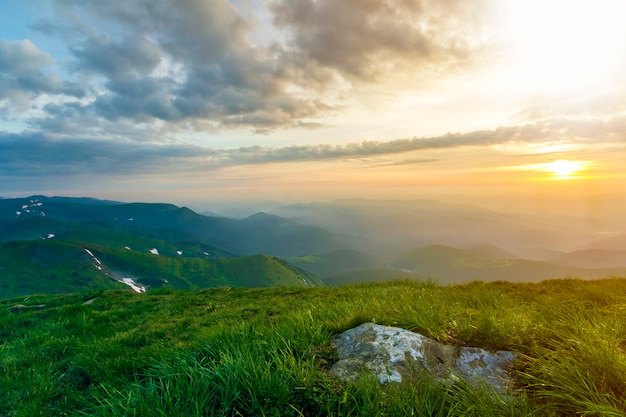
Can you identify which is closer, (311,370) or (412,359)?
(311,370)

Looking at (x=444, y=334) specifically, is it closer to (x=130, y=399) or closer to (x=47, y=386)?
(x=130, y=399)

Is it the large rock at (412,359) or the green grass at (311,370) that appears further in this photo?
the large rock at (412,359)

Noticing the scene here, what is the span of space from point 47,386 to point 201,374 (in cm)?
553

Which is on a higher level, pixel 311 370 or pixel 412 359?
pixel 311 370

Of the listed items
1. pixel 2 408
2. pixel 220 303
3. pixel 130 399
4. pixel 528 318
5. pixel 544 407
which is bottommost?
pixel 220 303

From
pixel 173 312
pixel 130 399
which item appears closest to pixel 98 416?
pixel 130 399

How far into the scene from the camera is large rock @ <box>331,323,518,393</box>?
4.54m

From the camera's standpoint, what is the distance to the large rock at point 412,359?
14.9 feet

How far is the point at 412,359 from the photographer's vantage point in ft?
15.9

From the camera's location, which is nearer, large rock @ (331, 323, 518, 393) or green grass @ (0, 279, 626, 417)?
green grass @ (0, 279, 626, 417)

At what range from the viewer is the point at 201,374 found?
14.6 ft

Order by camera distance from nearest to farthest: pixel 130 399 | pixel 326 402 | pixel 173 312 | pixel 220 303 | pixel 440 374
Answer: pixel 326 402 → pixel 130 399 → pixel 440 374 → pixel 173 312 → pixel 220 303

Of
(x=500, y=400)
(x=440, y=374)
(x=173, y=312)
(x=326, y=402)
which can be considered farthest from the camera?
(x=173, y=312)

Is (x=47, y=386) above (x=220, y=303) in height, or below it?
above
